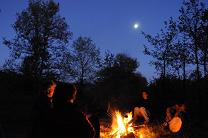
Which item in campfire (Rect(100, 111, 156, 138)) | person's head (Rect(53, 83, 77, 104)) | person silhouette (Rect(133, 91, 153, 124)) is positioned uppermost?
person silhouette (Rect(133, 91, 153, 124))

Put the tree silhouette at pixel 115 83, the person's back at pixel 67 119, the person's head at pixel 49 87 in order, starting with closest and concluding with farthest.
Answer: the person's back at pixel 67 119
the person's head at pixel 49 87
the tree silhouette at pixel 115 83

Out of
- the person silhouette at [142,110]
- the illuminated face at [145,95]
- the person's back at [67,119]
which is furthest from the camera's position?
the person silhouette at [142,110]

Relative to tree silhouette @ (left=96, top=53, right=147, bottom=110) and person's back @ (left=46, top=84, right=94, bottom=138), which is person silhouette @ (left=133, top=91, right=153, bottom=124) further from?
tree silhouette @ (left=96, top=53, right=147, bottom=110)

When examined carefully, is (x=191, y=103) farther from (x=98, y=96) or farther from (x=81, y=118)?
(x=81, y=118)

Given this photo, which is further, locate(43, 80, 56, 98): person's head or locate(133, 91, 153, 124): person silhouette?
locate(133, 91, 153, 124): person silhouette

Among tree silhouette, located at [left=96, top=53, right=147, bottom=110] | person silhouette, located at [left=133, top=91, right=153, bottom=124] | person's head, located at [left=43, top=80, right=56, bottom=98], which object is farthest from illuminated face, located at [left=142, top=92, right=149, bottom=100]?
tree silhouette, located at [left=96, top=53, right=147, bottom=110]

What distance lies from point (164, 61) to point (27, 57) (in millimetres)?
11306

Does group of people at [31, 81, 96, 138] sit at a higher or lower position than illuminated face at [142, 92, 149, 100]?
lower

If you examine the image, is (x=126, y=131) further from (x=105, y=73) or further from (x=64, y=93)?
(x=105, y=73)

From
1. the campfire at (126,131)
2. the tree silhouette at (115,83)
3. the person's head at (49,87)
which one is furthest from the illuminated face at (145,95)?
the tree silhouette at (115,83)

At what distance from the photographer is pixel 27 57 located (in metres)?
30.7

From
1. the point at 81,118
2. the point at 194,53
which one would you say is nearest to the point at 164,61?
the point at 194,53

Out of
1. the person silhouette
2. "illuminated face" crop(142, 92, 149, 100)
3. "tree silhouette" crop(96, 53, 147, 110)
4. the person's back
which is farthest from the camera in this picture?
"tree silhouette" crop(96, 53, 147, 110)

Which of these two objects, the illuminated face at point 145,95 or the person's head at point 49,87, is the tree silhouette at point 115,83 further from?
the person's head at point 49,87
